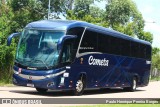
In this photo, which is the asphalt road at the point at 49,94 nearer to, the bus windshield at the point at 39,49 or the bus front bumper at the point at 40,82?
the bus front bumper at the point at 40,82

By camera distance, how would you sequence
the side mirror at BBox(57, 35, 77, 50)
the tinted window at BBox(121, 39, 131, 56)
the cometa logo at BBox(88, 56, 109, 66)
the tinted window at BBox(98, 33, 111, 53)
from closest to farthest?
1. the side mirror at BBox(57, 35, 77, 50)
2. the cometa logo at BBox(88, 56, 109, 66)
3. the tinted window at BBox(98, 33, 111, 53)
4. the tinted window at BBox(121, 39, 131, 56)

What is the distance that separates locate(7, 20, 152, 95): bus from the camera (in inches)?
685

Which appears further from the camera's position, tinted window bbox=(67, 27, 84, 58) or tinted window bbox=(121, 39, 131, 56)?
tinted window bbox=(121, 39, 131, 56)

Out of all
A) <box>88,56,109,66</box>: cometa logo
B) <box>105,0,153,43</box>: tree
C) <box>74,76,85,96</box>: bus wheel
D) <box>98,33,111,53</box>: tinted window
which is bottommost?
<box>74,76,85,96</box>: bus wheel

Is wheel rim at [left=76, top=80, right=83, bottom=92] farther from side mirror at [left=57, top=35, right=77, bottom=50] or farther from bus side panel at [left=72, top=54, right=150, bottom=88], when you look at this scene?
side mirror at [left=57, top=35, right=77, bottom=50]

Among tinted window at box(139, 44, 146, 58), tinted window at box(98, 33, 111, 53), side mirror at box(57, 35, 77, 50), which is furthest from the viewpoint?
tinted window at box(139, 44, 146, 58)

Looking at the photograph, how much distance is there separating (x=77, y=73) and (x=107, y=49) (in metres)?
3.60

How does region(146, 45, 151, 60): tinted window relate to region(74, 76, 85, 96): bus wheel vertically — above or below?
above

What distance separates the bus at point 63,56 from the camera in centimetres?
1739

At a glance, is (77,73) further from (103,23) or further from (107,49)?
(103,23)

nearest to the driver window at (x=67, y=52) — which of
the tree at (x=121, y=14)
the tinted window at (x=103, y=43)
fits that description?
the tinted window at (x=103, y=43)

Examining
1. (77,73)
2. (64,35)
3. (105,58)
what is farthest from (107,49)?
(64,35)

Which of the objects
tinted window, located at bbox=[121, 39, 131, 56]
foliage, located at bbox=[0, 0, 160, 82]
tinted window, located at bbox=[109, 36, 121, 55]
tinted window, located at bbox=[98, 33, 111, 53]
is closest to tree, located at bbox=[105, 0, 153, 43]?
foliage, located at bbox=[0, 0, 160, 82]

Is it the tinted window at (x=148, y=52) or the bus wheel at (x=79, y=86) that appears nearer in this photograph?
the bus wheel at (x=79, y=86)
